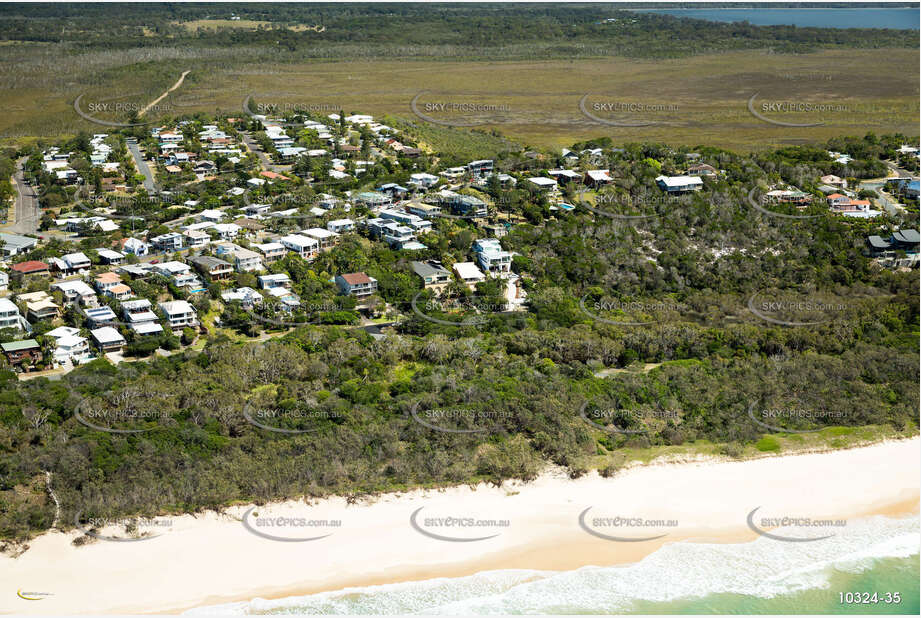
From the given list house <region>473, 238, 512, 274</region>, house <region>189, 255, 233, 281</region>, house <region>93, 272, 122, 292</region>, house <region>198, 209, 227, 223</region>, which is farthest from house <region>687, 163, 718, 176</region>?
house <region>93, 272, 122, 292</region>

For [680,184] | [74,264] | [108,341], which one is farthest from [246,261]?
[680,184]

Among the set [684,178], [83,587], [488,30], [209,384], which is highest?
[488,30]

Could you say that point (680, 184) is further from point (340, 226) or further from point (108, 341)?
point (108, 341)

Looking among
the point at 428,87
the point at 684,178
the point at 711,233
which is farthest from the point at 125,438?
the point at 428,87

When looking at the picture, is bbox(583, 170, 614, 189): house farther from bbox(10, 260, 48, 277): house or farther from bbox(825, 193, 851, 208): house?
bbox(10, 260, 48, 277): house

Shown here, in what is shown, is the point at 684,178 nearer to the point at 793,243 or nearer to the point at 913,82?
the point at 793,243

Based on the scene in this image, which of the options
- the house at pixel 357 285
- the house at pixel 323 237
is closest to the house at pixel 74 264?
the house at pixel 323 237
